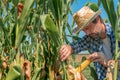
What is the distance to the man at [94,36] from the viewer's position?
4.00ft

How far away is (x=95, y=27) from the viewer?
1219mm

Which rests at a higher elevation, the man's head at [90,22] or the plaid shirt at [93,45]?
the man's head at [90,22]

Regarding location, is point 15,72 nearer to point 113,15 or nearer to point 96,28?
point 113,15

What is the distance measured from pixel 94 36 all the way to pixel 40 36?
0.26 metres

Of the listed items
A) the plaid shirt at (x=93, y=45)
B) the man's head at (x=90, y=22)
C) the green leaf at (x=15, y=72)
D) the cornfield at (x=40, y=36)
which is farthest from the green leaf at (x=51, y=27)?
the plaid shirt at (x=93, y=45)

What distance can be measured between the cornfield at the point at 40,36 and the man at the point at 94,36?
8cm

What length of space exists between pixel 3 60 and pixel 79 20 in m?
0.34

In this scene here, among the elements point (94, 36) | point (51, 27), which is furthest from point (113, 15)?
point (94, 36)

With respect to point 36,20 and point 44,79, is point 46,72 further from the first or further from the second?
point 36,20

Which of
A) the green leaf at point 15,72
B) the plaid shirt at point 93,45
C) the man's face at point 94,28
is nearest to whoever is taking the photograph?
the green leaf at point 15,72

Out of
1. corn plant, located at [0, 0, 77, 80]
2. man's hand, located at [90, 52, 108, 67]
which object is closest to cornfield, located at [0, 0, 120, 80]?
corn plant, located at [0, 0, 77, 80]

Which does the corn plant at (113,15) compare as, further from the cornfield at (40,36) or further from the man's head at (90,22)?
the man's head at (90,22)

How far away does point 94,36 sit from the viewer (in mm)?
1302

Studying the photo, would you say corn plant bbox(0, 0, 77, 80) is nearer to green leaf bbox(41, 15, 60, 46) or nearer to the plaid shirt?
green leaf bbox(41, 15, 60, 46)
